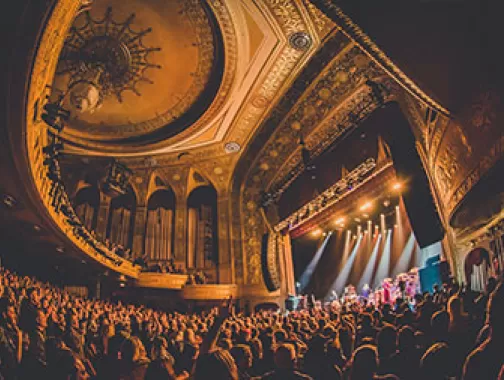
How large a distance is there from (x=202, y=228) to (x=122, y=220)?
149 inches

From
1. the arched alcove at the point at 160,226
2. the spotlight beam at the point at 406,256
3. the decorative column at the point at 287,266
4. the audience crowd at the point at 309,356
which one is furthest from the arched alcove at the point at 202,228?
the audience crowd at the point at 309,356

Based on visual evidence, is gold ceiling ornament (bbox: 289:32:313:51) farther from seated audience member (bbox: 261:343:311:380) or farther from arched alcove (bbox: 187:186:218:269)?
seated audience member (bbox: 261:343:311:380)

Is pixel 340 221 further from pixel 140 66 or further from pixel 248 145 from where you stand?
pixel 140 66

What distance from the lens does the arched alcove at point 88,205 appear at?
1664 cm

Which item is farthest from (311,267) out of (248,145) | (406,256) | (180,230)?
(248,145)

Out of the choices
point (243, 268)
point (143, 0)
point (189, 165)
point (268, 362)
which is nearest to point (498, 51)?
point (268, 362)

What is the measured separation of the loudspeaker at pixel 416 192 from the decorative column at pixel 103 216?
42.3 ft

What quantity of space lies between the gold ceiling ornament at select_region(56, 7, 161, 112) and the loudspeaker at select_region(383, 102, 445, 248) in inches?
339

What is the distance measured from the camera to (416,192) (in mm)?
9102

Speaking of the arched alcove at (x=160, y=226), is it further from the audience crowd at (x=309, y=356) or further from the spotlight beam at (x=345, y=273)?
the audience crowd at (x=309, y=356)

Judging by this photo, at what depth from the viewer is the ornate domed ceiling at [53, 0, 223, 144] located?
1142 cm

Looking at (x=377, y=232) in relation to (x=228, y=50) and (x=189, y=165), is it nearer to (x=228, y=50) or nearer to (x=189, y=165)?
(x=189, y=165)

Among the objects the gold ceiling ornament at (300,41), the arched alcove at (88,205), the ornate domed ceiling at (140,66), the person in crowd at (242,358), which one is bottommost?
the person in crowd at (242,358)

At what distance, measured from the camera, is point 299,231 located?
17.6 metres
